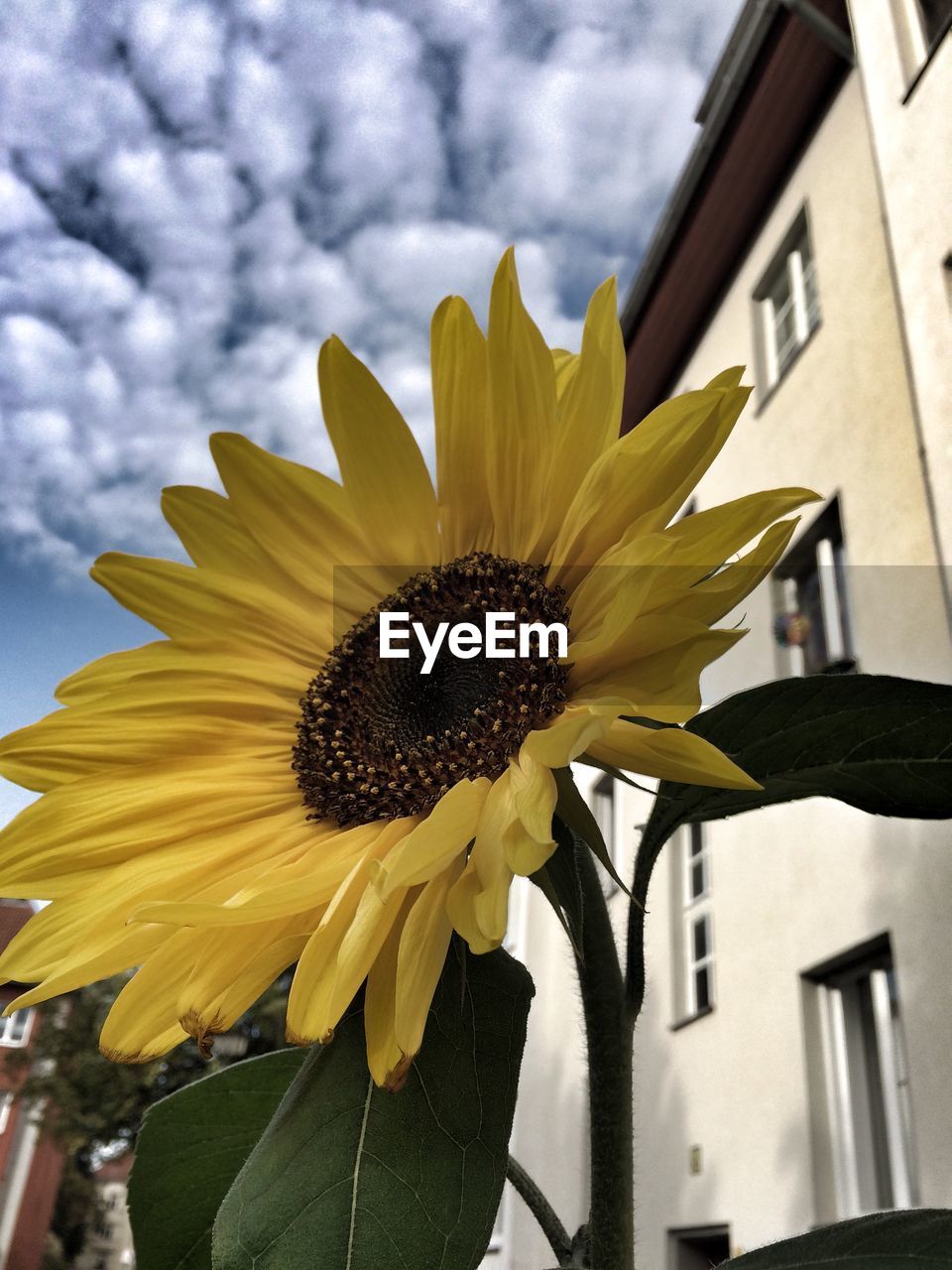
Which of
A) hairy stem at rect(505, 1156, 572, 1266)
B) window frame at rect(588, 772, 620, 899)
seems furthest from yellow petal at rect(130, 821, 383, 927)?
window frame at rect(588, 772, 620, 899)

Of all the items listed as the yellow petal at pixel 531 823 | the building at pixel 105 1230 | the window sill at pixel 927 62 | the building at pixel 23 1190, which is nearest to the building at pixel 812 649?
the window sill at pixel 927 62

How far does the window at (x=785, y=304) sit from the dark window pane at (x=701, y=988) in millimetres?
4615

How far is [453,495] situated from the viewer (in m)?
1.13

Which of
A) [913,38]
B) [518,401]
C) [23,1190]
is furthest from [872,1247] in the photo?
[23,1190]

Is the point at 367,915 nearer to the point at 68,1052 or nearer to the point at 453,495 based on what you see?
the point at 453,495

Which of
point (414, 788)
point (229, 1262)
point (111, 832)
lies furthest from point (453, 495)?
point (229, 1262)

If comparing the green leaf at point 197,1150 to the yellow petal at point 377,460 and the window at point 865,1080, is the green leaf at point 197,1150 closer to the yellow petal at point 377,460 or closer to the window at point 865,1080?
the yellow petal at point 377,460

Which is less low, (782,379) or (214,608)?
(782,379)

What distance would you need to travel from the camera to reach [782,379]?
921cm

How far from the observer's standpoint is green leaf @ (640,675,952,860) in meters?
0.82

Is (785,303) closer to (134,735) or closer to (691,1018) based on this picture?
(691,1018)

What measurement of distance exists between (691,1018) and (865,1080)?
204 centimetres

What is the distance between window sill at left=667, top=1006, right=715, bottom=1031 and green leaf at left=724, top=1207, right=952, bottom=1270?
7.83 metres

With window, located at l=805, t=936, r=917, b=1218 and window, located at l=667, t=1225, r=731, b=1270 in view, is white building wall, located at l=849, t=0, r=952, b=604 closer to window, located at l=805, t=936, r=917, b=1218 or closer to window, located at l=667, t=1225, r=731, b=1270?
window, located at l=805, t=936, r=917, b=1218
